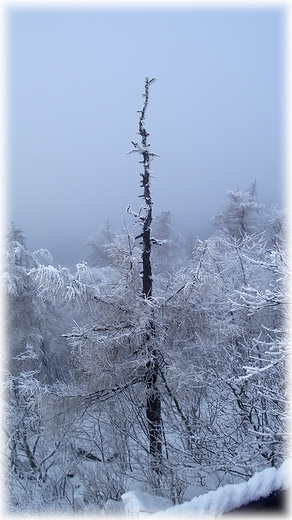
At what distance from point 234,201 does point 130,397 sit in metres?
14.7

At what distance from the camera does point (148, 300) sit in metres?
6.90

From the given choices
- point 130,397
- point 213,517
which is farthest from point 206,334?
point 213,517

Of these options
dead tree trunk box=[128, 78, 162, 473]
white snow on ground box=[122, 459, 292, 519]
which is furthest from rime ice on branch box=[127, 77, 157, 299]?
white snow on ground box=[122, 459, 292, 519]

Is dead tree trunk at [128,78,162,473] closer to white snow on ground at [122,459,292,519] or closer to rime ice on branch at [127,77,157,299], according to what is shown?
rime ice on branch at [127,77,157,299]

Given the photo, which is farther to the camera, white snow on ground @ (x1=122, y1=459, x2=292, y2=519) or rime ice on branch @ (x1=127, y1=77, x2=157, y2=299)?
rime ice on branch @ (x1=127, y1=77, x2=157, y2=299)

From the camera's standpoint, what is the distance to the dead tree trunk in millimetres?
6890


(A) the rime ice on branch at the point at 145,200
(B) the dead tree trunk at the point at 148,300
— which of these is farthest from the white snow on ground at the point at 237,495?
(A) the rime ice on branch at the point at 145,200

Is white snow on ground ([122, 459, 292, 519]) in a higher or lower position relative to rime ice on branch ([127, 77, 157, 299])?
lower

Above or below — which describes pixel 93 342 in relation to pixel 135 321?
below

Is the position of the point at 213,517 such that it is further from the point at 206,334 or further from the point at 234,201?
the point at 234,201

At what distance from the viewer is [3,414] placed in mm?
8016

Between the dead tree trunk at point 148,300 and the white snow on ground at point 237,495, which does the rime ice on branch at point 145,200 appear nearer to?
the dead tree trunk at point 148,300

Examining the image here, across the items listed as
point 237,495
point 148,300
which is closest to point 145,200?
point 148,300

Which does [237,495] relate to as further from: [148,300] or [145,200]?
[145,200]
